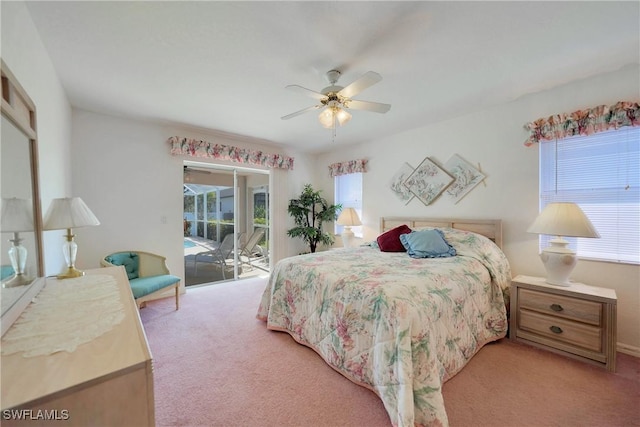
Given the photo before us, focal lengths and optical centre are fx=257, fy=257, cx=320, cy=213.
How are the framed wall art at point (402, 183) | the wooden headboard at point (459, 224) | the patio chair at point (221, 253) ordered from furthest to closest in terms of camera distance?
1. the patio chair at point (221, 253)
2. the framed wall art at point (402, 183)
3. the wooden headboard at point (459, 224)

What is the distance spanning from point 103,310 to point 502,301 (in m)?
2.93

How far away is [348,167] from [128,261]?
345 centimetres

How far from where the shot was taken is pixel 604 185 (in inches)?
90.0

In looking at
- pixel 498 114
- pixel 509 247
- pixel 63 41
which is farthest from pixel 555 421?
pixel 63 41

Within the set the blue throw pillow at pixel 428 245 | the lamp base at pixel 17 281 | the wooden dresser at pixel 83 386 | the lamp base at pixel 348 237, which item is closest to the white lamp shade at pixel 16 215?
the lamp base at pixel 17 281

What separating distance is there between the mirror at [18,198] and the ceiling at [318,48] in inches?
29.5

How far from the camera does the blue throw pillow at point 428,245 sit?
106 inches

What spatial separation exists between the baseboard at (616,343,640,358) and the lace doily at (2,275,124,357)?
11.9ft

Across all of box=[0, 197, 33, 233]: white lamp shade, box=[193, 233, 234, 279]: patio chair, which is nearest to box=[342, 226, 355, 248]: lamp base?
box=[193, 233, 234, 279]: patio chair

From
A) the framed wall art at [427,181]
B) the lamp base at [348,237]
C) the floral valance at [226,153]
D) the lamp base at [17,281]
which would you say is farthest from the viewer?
the lamp base at [348,237]

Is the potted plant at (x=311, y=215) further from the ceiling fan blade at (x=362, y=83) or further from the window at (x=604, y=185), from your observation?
the window at (x=604, y=185)

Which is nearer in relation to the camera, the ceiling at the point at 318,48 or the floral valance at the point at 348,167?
the ceiling at the point at 318,48

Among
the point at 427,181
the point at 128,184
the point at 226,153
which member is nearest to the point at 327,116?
the point at 427,181

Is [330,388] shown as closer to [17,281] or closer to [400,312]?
[400,312]
